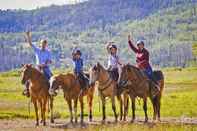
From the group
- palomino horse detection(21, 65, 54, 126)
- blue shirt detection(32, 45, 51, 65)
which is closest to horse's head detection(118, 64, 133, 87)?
palomino horse detection(21, 65, 54, 126)

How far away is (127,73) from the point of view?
2759cm

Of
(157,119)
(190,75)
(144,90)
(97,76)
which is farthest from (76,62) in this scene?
(190,75)

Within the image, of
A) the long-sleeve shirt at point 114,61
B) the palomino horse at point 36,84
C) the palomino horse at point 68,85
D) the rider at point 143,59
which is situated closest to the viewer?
the palomino horse at point 36,84

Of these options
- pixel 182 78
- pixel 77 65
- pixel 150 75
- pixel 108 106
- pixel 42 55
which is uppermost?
pixel 42 55

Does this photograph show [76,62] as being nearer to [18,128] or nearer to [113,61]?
[113,61]

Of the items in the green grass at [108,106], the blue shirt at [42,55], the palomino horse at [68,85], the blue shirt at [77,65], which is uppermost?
the blue shirt at [42,55]

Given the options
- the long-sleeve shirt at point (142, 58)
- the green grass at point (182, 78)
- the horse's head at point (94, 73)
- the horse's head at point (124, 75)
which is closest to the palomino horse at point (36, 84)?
the horse's head at point (94, 73)

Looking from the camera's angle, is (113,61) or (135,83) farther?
(113,61)

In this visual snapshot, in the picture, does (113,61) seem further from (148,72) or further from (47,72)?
(47,72)

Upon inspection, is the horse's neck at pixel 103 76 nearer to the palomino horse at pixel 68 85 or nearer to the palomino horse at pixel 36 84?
the palomino horse at pixel 68 85

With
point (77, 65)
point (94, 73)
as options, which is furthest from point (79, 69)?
point (94, 73)

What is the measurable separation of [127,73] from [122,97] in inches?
175

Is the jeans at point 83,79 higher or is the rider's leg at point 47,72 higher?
the rider's leg at point 47,72

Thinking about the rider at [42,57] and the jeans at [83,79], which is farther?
the jeans at [83,79]
